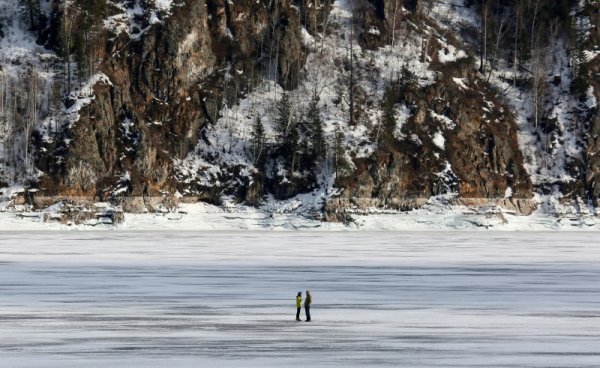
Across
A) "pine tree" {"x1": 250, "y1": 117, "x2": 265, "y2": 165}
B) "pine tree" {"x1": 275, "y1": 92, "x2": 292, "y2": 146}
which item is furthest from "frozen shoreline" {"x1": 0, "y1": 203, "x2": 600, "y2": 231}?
"pine tree" {"x1": 275, "y1": 92, "x2": 292, "y2": 146}

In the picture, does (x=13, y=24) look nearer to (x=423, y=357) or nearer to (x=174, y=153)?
(x=174, y=153)

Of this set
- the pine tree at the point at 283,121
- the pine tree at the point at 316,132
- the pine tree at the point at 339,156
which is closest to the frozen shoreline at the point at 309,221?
the pine tree at the point at 339,156

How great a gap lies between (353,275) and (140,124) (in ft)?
224

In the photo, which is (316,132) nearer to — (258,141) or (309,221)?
(258,141)

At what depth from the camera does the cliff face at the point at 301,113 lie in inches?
4294

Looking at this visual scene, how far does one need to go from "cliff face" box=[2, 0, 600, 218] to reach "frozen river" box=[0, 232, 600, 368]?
44028mm

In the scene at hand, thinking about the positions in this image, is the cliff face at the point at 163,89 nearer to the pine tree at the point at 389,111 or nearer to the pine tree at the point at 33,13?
the pine tree at the point at 33,13

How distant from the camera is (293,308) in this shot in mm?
35750

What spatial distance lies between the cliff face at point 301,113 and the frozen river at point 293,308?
144ft

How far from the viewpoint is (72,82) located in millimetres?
114812

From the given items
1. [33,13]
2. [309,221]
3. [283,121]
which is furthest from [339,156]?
[33,13]

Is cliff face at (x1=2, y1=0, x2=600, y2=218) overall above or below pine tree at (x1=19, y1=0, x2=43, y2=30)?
below

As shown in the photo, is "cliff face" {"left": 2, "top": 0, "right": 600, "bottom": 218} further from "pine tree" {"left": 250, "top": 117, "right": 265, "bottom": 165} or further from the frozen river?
the frozen river

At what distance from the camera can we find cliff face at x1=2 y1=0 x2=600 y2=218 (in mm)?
109062
